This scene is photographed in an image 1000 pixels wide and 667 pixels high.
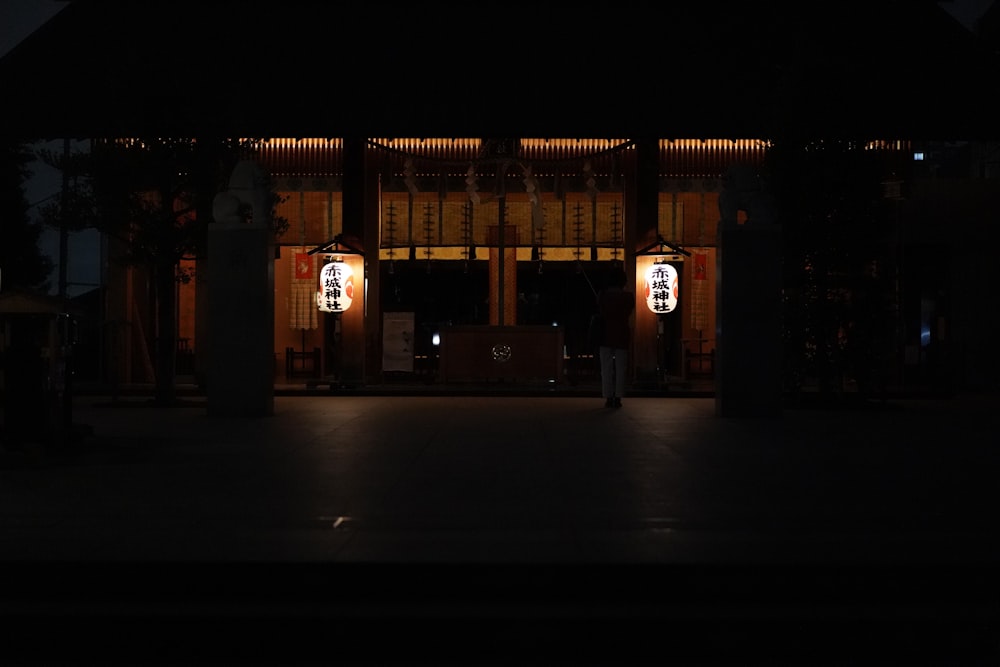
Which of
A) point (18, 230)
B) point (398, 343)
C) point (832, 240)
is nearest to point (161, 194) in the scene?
point (398, 343)

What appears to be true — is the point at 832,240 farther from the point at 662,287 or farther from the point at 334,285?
the point at 334,285

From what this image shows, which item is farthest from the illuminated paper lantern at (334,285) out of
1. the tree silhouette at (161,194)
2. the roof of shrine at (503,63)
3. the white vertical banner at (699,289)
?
the white vertical banner at (699,289)

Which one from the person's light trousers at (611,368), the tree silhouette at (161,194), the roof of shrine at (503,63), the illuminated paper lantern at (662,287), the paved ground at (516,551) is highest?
the roof of shrine at (503,63)

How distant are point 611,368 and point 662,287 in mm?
5297

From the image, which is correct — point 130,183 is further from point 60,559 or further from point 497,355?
point 60,559

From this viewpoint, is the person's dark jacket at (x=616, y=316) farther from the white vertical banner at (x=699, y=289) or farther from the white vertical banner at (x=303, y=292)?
the white vertical banner at (x=303, y=292)

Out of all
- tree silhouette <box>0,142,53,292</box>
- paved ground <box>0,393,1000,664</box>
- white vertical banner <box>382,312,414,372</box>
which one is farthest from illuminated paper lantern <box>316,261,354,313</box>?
paved ground <box>0,393,1000,664</box>

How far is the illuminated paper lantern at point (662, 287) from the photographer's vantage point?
2144cm

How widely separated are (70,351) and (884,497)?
7.18 meters

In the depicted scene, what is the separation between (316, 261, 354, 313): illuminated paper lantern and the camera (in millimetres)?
21000

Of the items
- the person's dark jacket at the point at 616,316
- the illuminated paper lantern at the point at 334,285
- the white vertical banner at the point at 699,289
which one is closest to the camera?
the person's dark jacket at the point at 616,316

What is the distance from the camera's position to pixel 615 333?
15930 mm

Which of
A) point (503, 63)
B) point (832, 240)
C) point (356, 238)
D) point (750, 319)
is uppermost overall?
point (503, 63)

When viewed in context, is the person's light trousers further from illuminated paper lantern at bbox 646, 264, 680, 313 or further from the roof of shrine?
the roof of shrine
